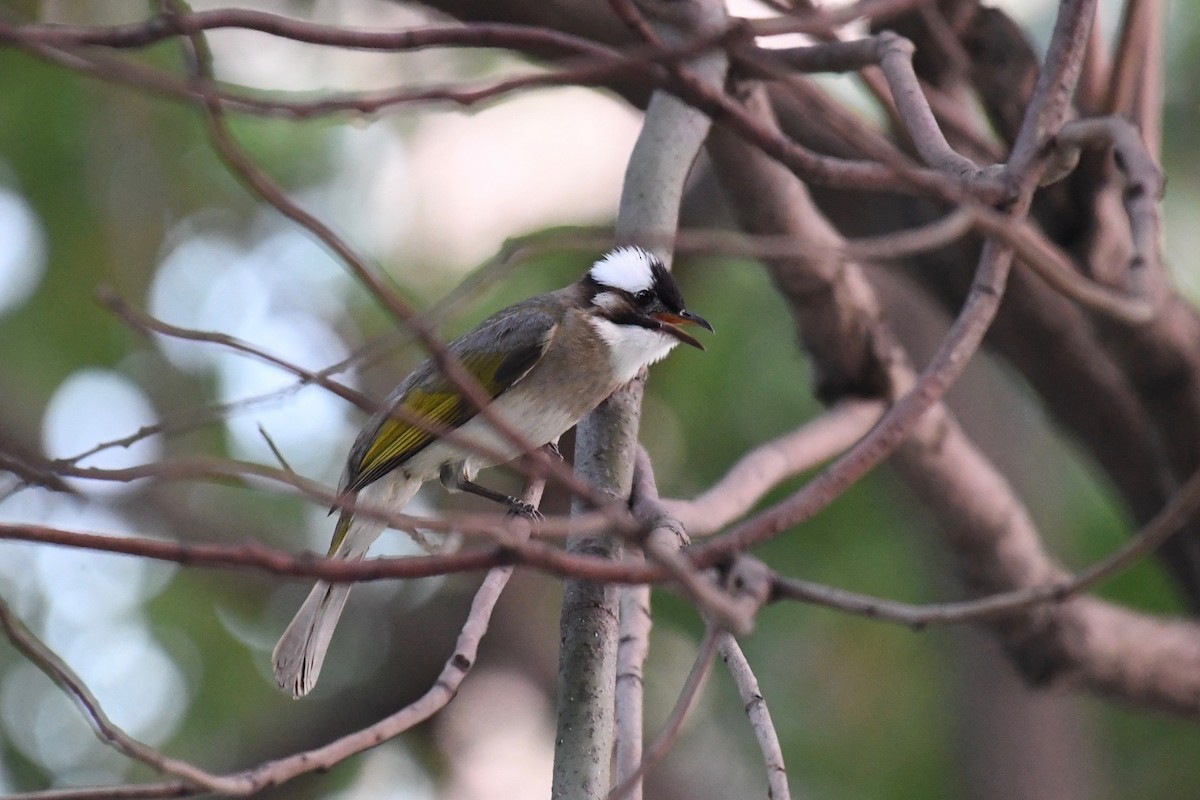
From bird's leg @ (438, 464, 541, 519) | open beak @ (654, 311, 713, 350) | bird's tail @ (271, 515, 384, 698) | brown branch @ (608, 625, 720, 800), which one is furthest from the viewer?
open beak @ (654, 311, 713, 350)

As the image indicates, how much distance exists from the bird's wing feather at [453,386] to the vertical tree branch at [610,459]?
51 centimetres

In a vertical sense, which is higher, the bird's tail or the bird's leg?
the bird's leg

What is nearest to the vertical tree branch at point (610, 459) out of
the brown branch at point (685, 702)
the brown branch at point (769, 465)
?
the brown branch at point (769, 465)

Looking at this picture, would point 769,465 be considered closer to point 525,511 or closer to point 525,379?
point 525,511

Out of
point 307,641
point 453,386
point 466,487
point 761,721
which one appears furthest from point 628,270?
point 761,721

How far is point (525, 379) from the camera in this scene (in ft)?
11.8

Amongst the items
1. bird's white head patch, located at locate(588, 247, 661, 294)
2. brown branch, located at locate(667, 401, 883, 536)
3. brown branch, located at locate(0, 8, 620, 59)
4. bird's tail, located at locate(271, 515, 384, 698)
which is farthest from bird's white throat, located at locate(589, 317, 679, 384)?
brown branch, located at locate(0, 8, 620, 59)

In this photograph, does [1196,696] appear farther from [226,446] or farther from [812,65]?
[226,446]

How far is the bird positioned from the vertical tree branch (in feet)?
0.84

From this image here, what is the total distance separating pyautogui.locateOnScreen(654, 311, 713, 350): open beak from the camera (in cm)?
352

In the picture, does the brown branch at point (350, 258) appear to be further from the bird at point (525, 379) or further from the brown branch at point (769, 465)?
the bird at point (525, 379)

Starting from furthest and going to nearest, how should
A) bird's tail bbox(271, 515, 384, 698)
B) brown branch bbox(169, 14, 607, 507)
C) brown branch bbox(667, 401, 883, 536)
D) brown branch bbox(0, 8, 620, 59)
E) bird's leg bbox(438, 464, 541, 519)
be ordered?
bird's leg bbox(438, 464, 541, 519), bird's tail bbox(271, 515, 384, 698), brown branch bbox(667, 401, 883, 536), brown branch bbox(0, 8, 620, 59), brown branch bbox(169, 14, 607, 507)

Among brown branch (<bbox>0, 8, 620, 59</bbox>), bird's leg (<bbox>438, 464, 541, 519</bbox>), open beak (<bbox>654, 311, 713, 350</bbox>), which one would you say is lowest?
brown branch (<bbox>0, 8, 620, 59</bbox>)

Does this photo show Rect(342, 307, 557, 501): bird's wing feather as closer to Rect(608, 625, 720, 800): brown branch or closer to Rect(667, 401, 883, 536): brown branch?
Rect(667, 401, 883, 536): brown branch
